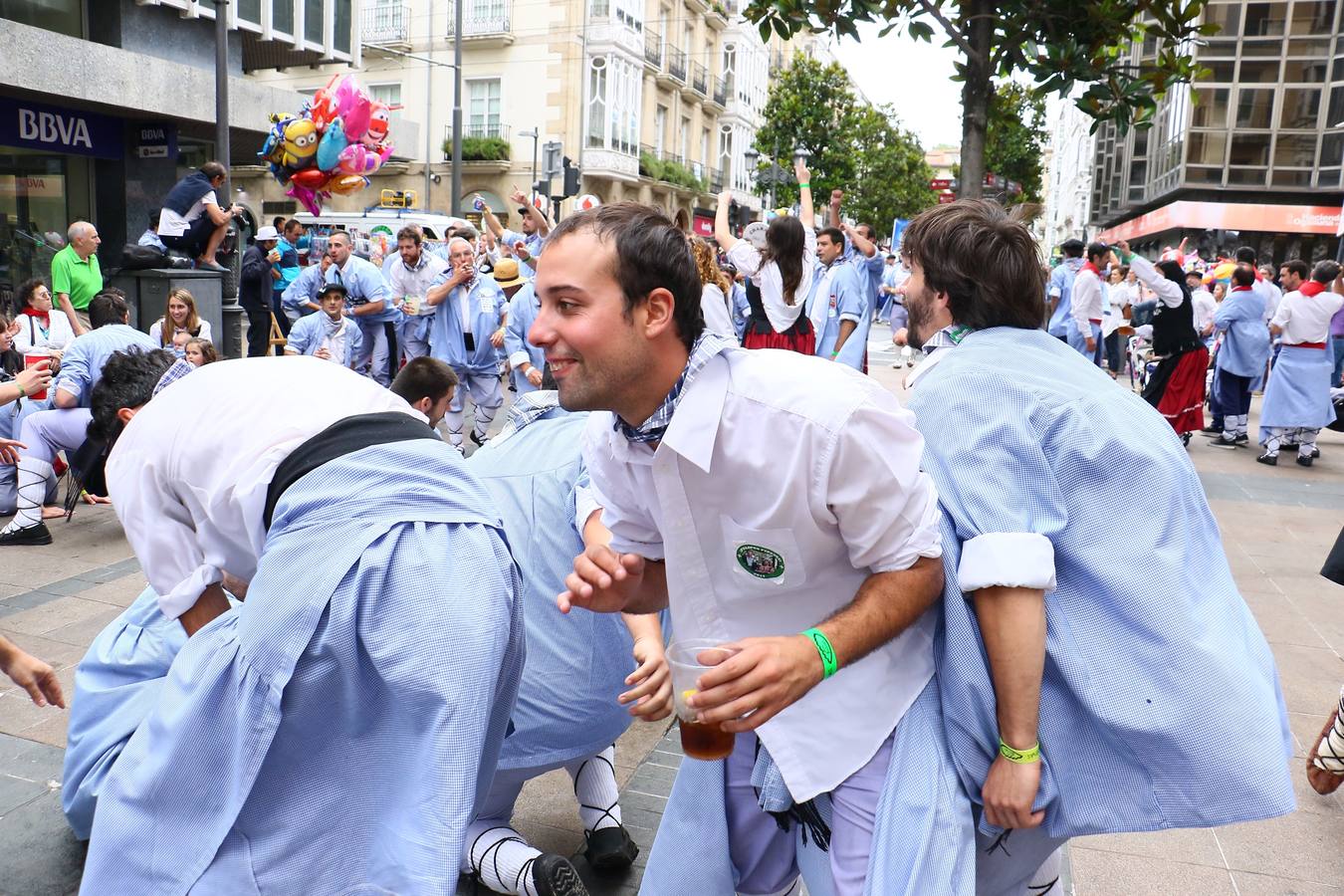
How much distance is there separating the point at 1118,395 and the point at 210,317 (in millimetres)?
10986

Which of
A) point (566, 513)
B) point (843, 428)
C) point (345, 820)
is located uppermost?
point (843, 428)

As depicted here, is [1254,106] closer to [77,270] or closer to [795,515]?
[77,270]

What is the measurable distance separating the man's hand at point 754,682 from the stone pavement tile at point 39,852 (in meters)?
2.32

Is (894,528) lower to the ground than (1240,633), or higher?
higher

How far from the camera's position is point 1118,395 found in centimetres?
179

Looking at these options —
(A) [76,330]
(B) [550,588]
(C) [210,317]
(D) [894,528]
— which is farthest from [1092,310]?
(D) [894,528]

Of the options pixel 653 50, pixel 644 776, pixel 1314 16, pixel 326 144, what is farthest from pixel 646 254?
pixel 653 50

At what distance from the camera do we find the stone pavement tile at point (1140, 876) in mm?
3016

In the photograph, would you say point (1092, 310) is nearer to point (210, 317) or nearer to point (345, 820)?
point (210, 317)

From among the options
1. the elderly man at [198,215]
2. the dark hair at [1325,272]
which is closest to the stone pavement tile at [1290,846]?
the dark hair at [1325,272]

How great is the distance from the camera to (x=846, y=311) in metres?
9.09

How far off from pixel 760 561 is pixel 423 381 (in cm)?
351

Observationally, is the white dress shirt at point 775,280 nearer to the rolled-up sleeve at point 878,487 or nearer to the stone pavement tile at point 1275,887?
the stone pavement tile at point 1275,887

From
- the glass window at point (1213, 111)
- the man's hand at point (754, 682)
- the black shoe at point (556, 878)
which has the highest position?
the glass window at point (1213, 111)
